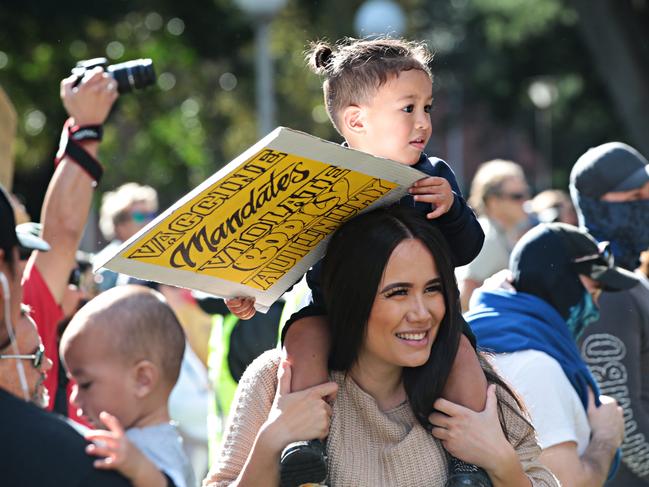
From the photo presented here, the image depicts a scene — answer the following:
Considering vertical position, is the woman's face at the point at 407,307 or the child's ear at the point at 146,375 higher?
the woman's face at the point at 407,307

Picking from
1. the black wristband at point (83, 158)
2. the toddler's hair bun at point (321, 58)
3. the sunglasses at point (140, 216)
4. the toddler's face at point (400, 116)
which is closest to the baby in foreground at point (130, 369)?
the toddler's face at point (400, 116)

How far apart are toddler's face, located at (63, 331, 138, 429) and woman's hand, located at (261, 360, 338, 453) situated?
1.27 ft

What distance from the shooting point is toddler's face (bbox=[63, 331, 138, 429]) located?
3.40 m

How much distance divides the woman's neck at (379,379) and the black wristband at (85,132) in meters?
1.54

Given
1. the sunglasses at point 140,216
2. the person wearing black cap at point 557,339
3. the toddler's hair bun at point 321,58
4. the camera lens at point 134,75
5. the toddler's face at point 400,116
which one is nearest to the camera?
the toddler's face at point 400,116

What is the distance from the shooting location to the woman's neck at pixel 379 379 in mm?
3547

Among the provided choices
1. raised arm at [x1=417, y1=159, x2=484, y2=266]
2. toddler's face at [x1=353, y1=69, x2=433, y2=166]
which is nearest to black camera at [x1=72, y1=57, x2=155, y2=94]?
toddler's face at [x1=353, y1=69, x2=433, y2=166]

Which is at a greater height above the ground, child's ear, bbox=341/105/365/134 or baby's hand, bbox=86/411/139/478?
child's ear, bbox=341/105/365/134

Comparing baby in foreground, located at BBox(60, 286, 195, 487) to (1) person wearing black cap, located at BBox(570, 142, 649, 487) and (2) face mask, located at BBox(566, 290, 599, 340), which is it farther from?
(1) person wearing black cap, located at BBox(570, 142, 649, 487)

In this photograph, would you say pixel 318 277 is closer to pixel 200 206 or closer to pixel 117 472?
pixel 200 206

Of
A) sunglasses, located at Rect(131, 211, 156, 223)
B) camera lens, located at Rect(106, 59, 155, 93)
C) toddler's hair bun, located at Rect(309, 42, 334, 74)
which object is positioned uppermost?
toddler's hair bun, located at Rect(309, 42, 334, 74)

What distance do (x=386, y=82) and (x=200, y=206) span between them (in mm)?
982

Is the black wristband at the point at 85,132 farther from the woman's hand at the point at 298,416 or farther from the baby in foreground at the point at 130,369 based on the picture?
the woman's hand at the point at 298,416

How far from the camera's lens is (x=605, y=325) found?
5.34 m
